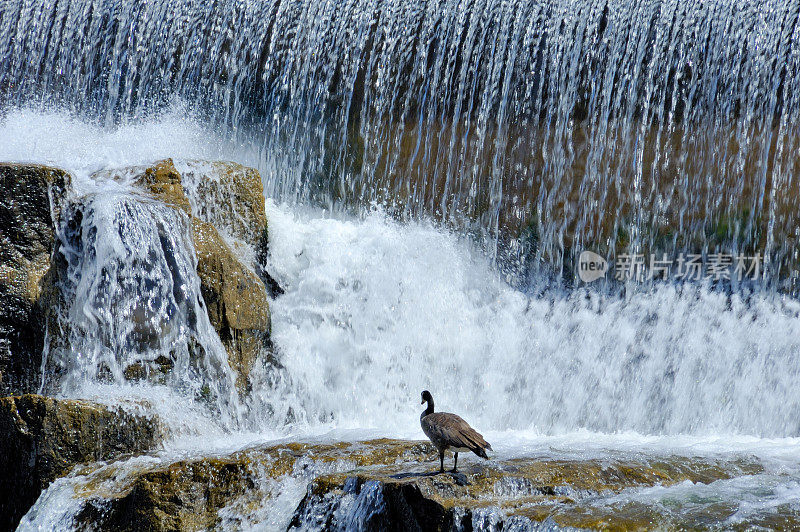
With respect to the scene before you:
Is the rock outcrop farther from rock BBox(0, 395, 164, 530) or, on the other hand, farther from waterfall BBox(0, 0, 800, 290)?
waterfall BBox(0, 0, 800, 290)

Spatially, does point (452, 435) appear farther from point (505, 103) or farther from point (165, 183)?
point (505, 103)

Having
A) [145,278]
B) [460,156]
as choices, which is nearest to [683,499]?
[145,278]

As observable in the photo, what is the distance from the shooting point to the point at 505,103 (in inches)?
461

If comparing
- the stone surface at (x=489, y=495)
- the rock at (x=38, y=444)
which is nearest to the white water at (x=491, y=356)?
the rock at (x=38, y=444)

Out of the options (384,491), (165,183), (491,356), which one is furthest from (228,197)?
(384,491)

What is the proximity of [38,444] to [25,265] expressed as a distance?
1.97 metres

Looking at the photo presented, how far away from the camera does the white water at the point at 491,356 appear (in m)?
7.98

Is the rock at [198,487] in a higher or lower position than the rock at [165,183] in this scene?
lower

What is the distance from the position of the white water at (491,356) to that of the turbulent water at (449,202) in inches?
1.2

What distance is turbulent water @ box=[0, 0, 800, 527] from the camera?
24.8ft

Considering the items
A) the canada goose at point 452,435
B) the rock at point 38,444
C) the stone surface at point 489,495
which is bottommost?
the rock at point 38,444

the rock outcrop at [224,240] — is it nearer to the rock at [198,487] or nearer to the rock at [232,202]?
the rock at [232,202]

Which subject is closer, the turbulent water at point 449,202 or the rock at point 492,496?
the rock at point 492,496

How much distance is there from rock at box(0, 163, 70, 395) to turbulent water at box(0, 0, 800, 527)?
23 cm
